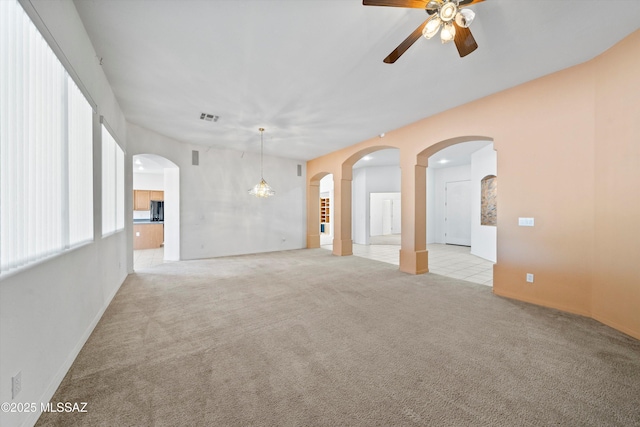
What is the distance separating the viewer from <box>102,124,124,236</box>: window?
3.30 m

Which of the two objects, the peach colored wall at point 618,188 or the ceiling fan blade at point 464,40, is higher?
the ceiling fan blade at point 464,40

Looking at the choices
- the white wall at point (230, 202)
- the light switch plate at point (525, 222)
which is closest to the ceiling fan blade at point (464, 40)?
the light switch plate at point (525, 222)

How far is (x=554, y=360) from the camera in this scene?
215cm

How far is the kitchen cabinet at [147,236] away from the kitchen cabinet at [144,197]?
6.56 ft

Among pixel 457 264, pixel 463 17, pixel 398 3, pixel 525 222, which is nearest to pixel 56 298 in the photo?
pixel 398 3

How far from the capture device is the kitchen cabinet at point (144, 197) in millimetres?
10227

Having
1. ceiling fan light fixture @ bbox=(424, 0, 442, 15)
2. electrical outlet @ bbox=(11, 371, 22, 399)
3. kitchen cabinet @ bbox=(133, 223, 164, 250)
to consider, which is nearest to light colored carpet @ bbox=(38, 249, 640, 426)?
electrical outlet @ bbox=(11, 371, 22, 399)

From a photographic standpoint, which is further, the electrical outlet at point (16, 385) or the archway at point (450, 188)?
the archway at point (450, 188)

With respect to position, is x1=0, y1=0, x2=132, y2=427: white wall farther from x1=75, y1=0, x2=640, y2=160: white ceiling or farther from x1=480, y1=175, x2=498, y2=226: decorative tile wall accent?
x1=480, y1=175, x2=498, y2=226: decorative tile wall accent

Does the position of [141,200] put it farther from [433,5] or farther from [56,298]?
[433,5]

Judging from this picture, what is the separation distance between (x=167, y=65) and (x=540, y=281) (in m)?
5.77

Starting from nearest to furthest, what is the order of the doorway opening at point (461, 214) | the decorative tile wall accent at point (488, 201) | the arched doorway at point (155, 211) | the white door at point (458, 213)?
the doorway opening at point (461, 214) → the arched doorway at point (155, 211) → the decorative tile wall accent at point (488, 201) → the white door at point (458, 213)

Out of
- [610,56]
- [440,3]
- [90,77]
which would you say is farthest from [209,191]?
[610,56]

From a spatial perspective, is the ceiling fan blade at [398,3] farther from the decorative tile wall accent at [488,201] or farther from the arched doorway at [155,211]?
the decorative tile wall accent at [488,201]
